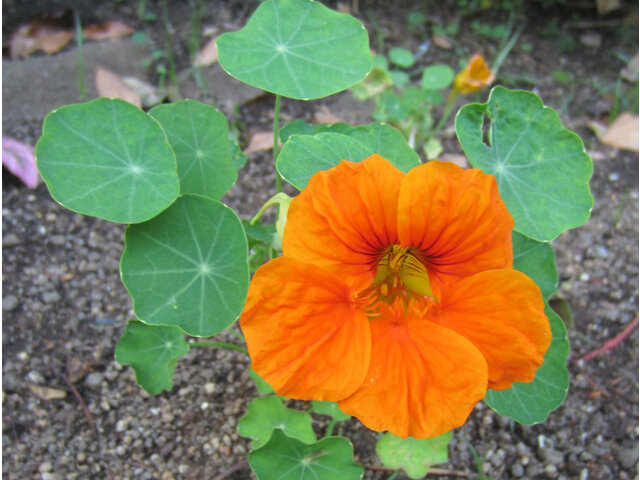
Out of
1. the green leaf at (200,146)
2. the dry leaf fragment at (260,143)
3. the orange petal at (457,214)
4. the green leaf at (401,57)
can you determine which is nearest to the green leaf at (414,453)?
the orange petal at (457,214)

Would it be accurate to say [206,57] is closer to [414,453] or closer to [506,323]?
[414,453]

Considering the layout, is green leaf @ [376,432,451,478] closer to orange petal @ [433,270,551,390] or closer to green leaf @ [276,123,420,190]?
orange petal @ [433,270,551,390]

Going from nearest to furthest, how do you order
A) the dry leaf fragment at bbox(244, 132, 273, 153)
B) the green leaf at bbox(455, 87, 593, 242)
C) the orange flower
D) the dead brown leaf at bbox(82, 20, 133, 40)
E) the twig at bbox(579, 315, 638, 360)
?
the green leaf at bbox(455, 87, 593, 242) → the twig at bbox(579, 315, 638, 360) → the orange flower → the dry leaf fragment at bbox(244, 132, 273, 153) → the dead brown leaf at bbox(82, 20, 133, 40)

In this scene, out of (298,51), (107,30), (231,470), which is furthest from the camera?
(107,30)

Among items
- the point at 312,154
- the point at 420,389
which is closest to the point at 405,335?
the point at 420,389

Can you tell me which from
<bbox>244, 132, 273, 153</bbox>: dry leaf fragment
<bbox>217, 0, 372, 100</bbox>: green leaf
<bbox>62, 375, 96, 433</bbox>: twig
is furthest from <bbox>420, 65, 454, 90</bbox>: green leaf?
<bbox>62, 375, 96, 433</bbox>: twig

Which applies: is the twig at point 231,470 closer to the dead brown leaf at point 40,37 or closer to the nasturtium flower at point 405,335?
the nasturtium flower at point 405,335
